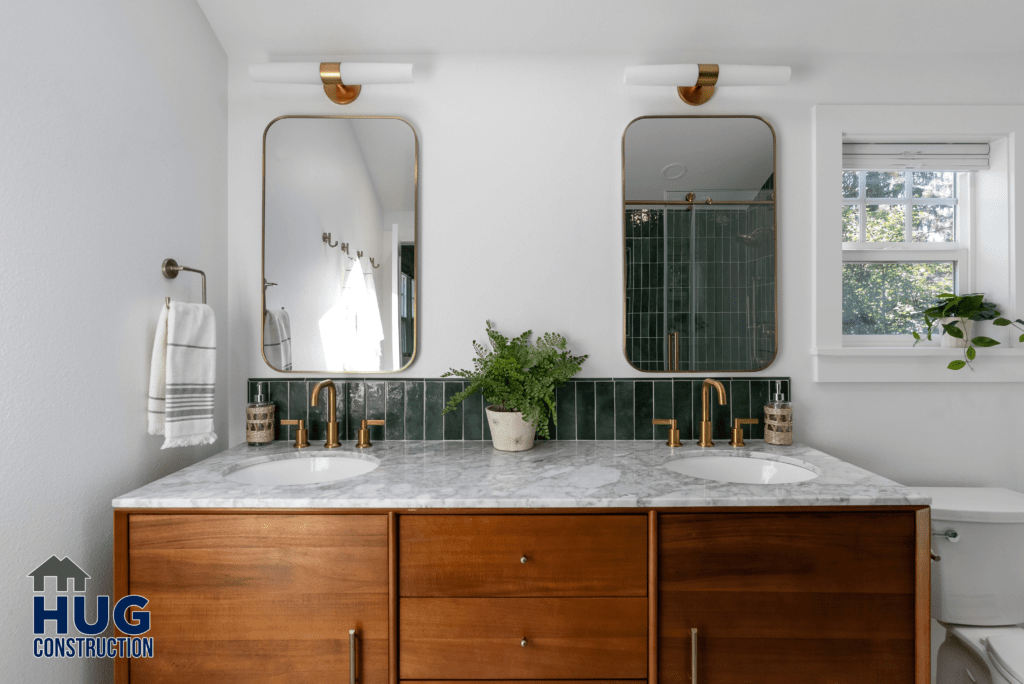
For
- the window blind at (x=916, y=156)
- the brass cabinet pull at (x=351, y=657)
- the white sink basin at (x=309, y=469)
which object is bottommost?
the brass cabinet pull at (x=351, y=657)

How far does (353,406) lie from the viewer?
1.69 meters

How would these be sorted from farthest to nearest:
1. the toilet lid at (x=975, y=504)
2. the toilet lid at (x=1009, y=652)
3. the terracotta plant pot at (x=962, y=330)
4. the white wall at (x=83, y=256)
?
the terracotta plant pot at (x=962, y=330) < the toilet lid at (x=975, y=504) < the toilet lid at (x=1009, y=652) < the white wall at (x=83, y=256)

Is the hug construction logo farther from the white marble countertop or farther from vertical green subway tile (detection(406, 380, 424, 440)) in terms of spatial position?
vertical green subway tile (detection(406, 380, 424, 440))

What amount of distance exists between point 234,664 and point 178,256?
1079mm

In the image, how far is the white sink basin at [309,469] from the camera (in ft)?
4.81

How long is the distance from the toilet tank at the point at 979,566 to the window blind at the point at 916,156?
3.75 ft

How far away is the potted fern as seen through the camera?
59.4 inches

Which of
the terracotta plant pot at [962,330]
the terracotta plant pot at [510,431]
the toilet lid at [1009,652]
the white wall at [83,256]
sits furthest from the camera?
the terracotta plant pot at [962,330]

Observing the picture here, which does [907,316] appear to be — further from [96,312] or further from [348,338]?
[96,312]

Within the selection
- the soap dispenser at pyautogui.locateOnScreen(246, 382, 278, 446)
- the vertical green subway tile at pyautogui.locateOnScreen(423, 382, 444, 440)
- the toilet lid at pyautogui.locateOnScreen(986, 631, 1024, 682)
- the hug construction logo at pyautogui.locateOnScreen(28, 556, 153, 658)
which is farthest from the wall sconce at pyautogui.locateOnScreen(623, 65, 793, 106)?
the hug construction logo at pyautogui.locateOnScreen(28, 556, 153, 658)

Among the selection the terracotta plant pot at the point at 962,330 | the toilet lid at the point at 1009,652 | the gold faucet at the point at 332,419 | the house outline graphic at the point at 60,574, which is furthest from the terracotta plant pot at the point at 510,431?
the terracotta plant pot at the point at 962,330

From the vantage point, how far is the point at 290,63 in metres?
1.61

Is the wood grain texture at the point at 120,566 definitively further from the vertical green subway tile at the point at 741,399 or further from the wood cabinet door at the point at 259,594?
the vertical green subway tile at the point at 741,399

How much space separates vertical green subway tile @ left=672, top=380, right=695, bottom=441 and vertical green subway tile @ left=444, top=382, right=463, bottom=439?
2.39 feet
